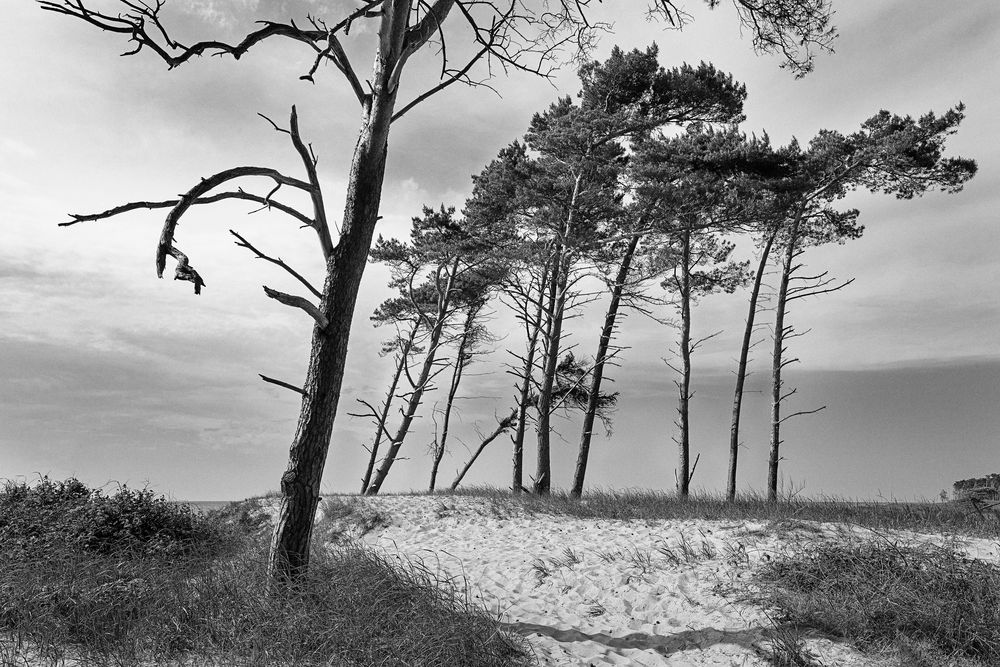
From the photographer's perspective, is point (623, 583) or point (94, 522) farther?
point (94, 522)

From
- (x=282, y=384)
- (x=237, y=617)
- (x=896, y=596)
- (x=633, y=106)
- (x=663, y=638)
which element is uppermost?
(x=633, y=106)

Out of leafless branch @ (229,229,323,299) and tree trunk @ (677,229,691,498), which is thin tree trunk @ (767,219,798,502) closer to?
tree trunk @ (677,229,691,498)

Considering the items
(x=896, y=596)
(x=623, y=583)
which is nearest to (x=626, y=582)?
(x=623, y=583)

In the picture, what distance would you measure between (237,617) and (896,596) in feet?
19.9

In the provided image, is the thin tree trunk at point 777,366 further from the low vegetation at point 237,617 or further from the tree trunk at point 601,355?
the low vegetation at point 237,617

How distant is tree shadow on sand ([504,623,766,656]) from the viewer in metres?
5.86

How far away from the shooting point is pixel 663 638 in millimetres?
6051

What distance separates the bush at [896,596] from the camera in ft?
18.6

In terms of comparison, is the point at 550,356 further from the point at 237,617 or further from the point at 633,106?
the point at 237,617

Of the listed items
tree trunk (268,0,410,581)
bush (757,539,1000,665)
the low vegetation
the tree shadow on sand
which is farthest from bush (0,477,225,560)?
bush (757,539,1000,665)

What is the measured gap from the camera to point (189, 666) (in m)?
4.86

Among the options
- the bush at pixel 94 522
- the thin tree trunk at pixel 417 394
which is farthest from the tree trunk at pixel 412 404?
the bush at pixel 94 522

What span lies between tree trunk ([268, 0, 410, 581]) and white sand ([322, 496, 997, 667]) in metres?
1.82

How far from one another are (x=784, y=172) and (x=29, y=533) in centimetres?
1774
